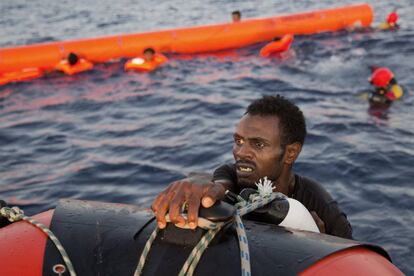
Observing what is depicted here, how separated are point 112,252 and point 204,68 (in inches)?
363

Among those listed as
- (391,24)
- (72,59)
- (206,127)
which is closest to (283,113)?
(206,127)

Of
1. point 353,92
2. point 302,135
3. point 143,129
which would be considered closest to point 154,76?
point 143,129

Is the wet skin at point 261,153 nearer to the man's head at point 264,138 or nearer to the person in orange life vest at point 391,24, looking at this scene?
the man's head at point 264,138

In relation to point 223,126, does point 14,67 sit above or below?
above

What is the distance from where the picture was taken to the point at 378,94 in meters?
7.90

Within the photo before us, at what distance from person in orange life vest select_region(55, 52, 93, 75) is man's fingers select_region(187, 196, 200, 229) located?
9.21 metres

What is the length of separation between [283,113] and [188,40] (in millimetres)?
9412

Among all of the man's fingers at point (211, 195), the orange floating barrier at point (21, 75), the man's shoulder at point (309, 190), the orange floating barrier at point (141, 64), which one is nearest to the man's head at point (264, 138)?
the man's shoulder at point (309, 190)

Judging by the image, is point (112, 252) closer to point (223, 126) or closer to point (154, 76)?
point (223, 126)

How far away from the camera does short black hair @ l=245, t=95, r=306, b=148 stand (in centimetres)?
271

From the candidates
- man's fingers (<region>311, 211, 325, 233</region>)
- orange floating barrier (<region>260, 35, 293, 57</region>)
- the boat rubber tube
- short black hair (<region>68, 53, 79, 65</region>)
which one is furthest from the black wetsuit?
orange floating barrier (<region>260, 35, 293, 57</region>)

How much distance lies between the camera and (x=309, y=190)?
9.75 feet

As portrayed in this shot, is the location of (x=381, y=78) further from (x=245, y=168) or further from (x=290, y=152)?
(x=245, y=168)

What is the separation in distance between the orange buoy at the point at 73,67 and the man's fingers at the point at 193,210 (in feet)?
30.2
